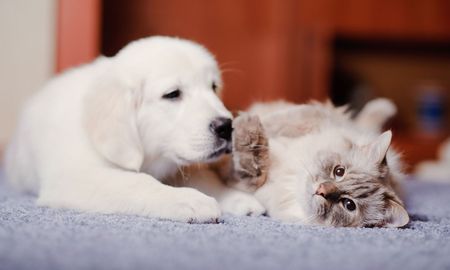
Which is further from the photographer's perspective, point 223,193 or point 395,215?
point 223,193

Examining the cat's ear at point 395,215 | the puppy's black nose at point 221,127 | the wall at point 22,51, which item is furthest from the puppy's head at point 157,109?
the wall at point 22,51

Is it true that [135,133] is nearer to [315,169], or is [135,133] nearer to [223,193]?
[223,193]

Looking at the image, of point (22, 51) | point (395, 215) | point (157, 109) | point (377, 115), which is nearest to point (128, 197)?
point (157, 109)

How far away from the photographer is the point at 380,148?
4.54ft

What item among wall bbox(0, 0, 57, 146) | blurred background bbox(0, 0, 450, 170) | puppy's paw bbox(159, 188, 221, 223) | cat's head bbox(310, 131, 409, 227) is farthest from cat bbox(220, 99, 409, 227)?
wall bbox(0, 0, 57, 146)

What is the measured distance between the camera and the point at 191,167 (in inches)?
62.7

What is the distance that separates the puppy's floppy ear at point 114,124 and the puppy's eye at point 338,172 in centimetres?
50

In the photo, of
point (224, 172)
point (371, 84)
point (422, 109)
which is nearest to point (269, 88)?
point (371, 84)

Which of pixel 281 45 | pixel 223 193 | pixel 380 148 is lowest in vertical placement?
pixel 223 193

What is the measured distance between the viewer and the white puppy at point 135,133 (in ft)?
4.29

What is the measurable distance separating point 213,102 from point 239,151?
0.50 feet

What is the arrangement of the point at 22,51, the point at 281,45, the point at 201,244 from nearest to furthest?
the point at 201,244
the point at 22,51
the point at 281,45

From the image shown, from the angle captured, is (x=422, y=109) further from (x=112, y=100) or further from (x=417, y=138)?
(x=112, y=100)

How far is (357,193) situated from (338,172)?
3.4 inches
